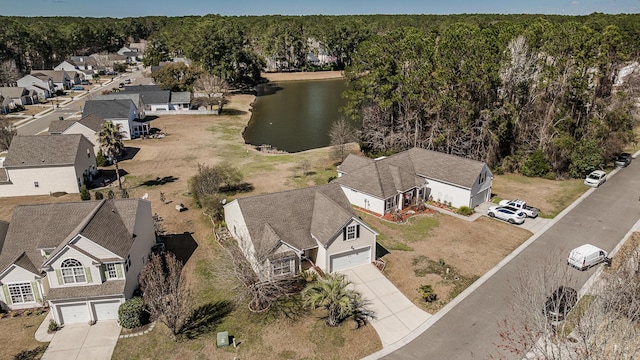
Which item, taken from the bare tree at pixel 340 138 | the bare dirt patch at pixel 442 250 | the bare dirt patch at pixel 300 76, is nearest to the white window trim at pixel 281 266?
the bare dirt patch at pixel 442 250

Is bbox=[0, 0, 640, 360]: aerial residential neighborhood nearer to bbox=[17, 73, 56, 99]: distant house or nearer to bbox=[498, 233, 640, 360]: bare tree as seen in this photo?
bbox=[498, 233, 640, 360]: bare tree

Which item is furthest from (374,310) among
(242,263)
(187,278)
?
(187,278)

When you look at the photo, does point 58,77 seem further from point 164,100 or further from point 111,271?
point 111,271

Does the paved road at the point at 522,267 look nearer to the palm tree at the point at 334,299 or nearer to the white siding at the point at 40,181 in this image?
the palm tree at the point at 334,299

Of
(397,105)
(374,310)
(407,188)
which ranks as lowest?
(374,310)

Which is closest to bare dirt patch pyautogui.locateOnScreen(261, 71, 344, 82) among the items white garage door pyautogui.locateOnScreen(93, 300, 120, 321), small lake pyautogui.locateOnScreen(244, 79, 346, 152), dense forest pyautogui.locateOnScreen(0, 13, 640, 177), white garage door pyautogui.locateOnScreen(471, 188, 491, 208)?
small lake pyautogui.locateOnScreen(244, 79, 346, 152)

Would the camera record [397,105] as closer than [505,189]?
No

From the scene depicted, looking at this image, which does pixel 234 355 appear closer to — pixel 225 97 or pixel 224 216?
pixel 224 216

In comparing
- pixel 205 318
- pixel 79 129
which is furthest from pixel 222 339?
pixel 79 129
